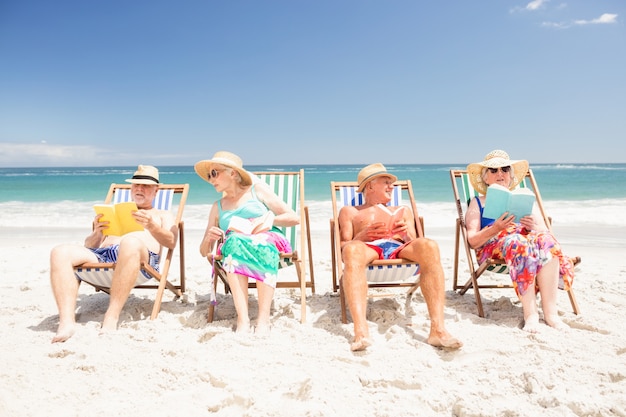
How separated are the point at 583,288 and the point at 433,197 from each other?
11592 millimetres

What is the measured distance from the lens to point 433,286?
2645 millimetres

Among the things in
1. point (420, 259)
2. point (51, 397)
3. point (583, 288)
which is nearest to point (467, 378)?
point (420, 259)

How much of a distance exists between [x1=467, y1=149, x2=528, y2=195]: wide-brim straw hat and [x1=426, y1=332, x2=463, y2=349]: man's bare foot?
1441mm

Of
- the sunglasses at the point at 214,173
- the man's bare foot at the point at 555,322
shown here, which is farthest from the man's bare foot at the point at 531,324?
the sunglasses at the point at 214,173

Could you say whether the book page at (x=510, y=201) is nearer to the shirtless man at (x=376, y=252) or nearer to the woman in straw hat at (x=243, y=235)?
the shirtless man at (x=376, y=252)

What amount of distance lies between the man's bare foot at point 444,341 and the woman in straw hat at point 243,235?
101 cm

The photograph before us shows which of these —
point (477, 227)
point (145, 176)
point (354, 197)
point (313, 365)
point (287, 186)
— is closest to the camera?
point (313, 365)

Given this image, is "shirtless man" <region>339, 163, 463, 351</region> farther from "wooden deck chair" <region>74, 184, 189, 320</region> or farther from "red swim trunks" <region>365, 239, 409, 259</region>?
"wooden deck chair" <region>74, 184, 189, 320</region>

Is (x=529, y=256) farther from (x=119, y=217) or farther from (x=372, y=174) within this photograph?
(x=119, y=217)

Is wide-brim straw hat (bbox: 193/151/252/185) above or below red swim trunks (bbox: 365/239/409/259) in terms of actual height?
above

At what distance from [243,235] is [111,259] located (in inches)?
38.9

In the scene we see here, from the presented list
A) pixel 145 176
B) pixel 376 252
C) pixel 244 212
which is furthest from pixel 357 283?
pixel 145 176

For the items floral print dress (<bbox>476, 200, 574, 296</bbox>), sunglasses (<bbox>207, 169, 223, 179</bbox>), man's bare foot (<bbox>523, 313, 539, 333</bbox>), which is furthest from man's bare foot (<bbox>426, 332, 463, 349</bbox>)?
sunglasses (<bbox>207, 169, 223, 179</bbox>)

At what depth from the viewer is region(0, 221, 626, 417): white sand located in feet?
6.11
